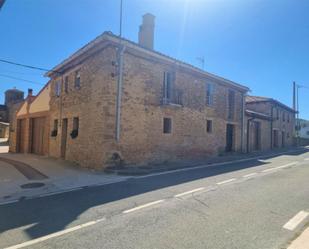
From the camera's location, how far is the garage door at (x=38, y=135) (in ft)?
57.7

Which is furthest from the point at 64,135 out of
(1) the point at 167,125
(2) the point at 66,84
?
(1) the point at 167,125

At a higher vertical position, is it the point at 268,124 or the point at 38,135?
the point at 268,124

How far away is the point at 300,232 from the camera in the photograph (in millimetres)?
4027

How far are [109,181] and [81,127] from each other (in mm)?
4640

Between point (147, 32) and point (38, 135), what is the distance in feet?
35.5

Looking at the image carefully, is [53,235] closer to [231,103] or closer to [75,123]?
[75,123]

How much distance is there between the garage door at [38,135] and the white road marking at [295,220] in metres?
16.2

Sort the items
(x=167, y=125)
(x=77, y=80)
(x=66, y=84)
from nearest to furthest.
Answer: (x=77, y=80), (x=167, y=125), (x=66, y=84)

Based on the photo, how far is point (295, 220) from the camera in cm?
461

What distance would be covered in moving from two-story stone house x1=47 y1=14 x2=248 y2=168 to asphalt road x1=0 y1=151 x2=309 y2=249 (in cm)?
394

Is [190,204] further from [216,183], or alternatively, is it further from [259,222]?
[216,183]

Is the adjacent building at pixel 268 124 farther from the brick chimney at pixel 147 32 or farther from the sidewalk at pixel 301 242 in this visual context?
the sidewalk at pixel 301 242

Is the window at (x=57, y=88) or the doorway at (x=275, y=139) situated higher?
the window at (x=57, y=88)

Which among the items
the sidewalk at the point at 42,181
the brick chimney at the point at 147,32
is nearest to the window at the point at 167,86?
the brick chimney at the point at 147,32
